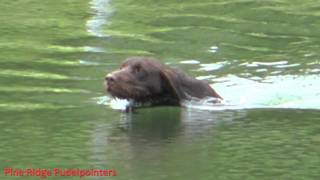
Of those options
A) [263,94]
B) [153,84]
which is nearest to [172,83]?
[153,84]

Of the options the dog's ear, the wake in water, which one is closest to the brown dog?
the dog's ear

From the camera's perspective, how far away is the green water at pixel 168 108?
7902mm

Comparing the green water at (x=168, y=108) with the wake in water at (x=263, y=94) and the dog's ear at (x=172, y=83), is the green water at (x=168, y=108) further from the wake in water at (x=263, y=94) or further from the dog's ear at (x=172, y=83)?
the dog's ear at (x=172, y=83)

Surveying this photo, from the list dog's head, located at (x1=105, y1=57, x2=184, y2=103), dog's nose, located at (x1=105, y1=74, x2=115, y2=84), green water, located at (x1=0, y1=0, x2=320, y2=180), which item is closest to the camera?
green water, located at (x1=0, y1=0, x2=320, y2=180)

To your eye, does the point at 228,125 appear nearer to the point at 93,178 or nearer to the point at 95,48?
the point at 93,178

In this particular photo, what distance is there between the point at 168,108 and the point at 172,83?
0.89ft

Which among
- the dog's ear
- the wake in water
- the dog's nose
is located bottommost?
the wake in water

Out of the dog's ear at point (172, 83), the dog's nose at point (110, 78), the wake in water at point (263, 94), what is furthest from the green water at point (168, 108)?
the dog's nose at point (110, 78)

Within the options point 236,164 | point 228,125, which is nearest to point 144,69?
point 228,125

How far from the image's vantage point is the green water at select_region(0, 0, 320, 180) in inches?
311

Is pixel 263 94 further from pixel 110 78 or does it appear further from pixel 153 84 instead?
pixel 110 78

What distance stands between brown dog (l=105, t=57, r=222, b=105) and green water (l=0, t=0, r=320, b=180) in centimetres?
16

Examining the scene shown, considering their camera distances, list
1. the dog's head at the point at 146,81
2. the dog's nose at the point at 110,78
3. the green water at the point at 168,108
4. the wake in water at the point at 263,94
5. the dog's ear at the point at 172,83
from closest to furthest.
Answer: the green water at the point at 168,108 < the dog's nose at the point at 110,78 < the dog's head at the point at 146,81 < the dog's ear at the point at 172,83 < the wake in water at the point at 263,94

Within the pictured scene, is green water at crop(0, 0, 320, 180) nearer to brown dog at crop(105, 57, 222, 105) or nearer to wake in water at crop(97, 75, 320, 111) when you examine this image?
wake in water at crop(97, 75, 320, 111)
